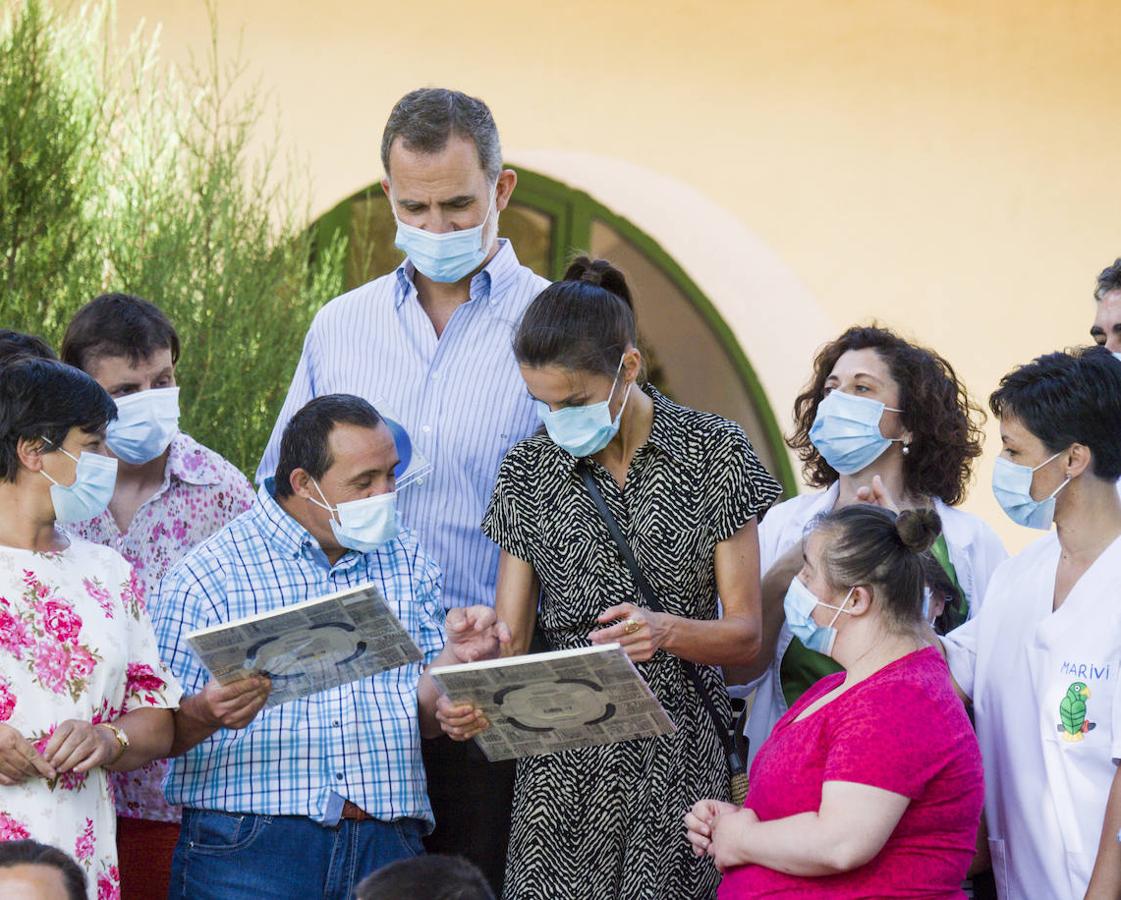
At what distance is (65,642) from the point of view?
3342 millimetres

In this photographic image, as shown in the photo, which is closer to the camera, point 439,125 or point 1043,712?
point 1043,712

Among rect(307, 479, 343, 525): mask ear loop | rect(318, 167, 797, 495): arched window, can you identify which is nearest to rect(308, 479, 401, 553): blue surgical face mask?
rect(307, 479, 343, 525): mask ear loop

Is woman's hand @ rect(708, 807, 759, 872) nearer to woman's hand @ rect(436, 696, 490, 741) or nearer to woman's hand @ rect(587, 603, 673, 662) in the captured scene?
woman's hand @ rect(587, 603, 673, 662)

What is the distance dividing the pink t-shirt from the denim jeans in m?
0.89

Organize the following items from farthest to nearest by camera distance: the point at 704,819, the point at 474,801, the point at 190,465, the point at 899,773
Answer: the point at 190,465 < the point at 474,801 < the point at 704,819 < the point at 899,773

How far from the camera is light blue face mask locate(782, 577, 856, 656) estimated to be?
3410mm

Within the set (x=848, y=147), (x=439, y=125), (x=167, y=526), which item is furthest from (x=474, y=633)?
(x=848, y=147)

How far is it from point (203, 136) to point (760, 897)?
15.9ft

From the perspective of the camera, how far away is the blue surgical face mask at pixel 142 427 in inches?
165

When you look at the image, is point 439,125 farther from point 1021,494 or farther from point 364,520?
point 1021,494

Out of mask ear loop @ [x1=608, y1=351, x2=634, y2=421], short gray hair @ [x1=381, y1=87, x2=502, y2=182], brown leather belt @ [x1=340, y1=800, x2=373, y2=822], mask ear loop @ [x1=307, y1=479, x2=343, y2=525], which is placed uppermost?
short gray hair @ [x1=381, y1=87, x2=502, y2=182]

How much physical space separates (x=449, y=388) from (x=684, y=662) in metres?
0.96

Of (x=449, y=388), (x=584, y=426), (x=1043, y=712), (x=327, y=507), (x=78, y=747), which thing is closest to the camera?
(x=78, y=747)

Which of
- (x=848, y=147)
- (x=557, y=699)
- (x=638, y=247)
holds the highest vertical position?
(x=848, y=147)
